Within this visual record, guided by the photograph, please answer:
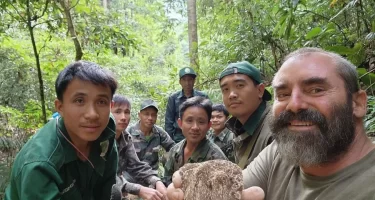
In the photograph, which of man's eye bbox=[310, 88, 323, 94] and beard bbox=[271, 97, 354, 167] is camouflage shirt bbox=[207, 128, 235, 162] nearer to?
beard bbox=[271, 97, 354, 167]

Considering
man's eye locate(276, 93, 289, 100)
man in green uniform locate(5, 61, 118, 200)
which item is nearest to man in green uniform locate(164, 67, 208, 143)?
man in green uniform locate(5, 61, 118, 200)

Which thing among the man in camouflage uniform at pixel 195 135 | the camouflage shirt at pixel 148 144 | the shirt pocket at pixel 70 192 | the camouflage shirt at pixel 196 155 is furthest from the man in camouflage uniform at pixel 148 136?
the shirt pocket at pixel 70 192

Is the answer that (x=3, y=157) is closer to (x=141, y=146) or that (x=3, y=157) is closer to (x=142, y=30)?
(x=141, y=146)

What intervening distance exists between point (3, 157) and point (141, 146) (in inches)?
92.7

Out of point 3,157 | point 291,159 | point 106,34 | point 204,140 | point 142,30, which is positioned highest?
point 142,30

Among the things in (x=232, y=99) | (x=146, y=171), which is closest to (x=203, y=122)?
(x=232, y=99)

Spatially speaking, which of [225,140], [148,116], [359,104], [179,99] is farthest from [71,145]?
[179,99]

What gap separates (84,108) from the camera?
7.44 feet

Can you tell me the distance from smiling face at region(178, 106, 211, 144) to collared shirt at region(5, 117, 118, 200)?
3.18 feet

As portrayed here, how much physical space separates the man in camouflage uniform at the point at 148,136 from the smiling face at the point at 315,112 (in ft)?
11.6

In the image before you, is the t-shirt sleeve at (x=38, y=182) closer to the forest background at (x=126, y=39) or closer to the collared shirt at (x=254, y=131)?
the collared shirt at (x=254, y=131)

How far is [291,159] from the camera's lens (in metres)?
1.75

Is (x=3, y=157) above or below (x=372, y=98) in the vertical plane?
below

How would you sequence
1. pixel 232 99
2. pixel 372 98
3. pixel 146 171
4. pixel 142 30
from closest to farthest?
pixel 232 99
pixel 372 98
pixel 146 171
pixel 142 30
